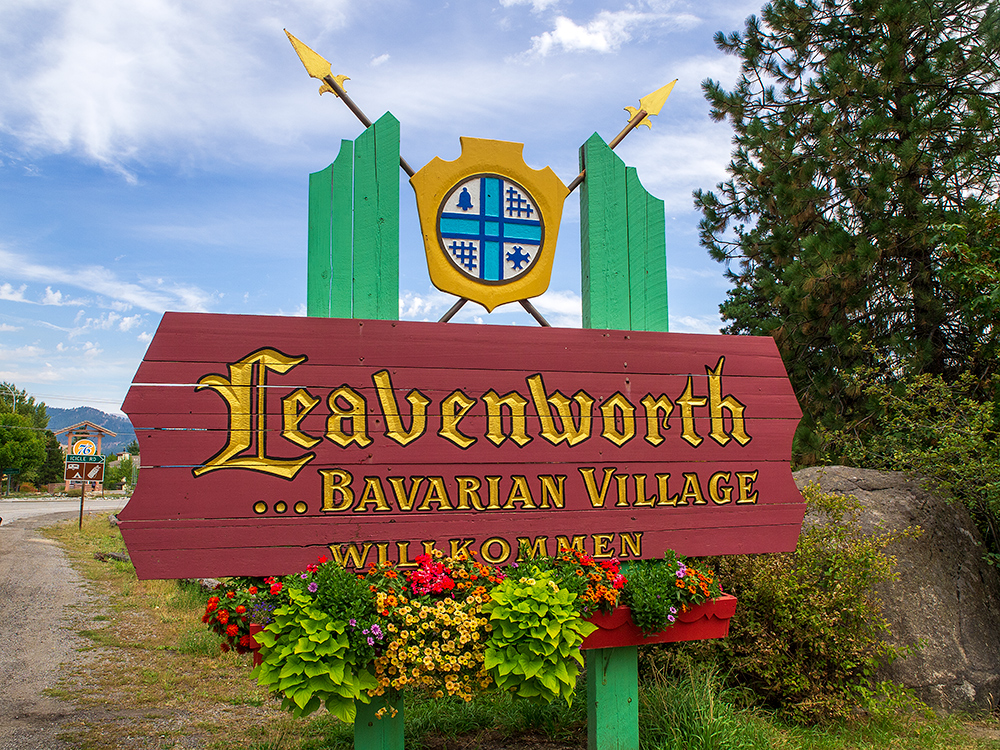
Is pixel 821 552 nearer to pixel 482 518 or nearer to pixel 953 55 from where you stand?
pixel 482 518

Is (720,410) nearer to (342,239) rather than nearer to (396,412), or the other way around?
(396,412)

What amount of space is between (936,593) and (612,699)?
393 centimetres

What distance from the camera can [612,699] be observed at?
4113 mm

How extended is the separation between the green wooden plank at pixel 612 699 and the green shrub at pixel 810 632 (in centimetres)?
142

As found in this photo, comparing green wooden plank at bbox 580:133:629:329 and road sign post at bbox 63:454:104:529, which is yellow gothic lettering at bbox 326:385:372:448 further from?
road sign post at bbox 63:454:104:529

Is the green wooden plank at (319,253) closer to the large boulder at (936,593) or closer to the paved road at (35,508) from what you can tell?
the large boulder at (936,593)

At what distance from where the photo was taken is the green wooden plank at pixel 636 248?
14.7 ft

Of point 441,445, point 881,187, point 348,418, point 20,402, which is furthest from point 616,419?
point 20,402

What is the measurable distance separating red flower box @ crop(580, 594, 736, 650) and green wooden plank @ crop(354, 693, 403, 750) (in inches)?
44.0

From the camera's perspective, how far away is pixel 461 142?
4.25 m

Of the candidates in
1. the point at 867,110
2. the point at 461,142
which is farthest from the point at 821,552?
the point at 867,110

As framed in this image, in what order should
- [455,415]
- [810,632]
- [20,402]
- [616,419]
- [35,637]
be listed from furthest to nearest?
1. [20,402]
2. [35,637]
3. [810,632]
4. [616,419]
5. [455,415]

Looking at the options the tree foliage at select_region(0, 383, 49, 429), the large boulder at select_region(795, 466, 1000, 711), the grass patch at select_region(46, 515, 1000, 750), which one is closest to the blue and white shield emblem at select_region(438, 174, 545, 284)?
the grass patch at select_region(46, 515, 1000, 750)

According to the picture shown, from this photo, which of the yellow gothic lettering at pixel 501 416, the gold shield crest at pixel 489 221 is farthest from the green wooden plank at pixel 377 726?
the gold shield crest at pixel 489 221
